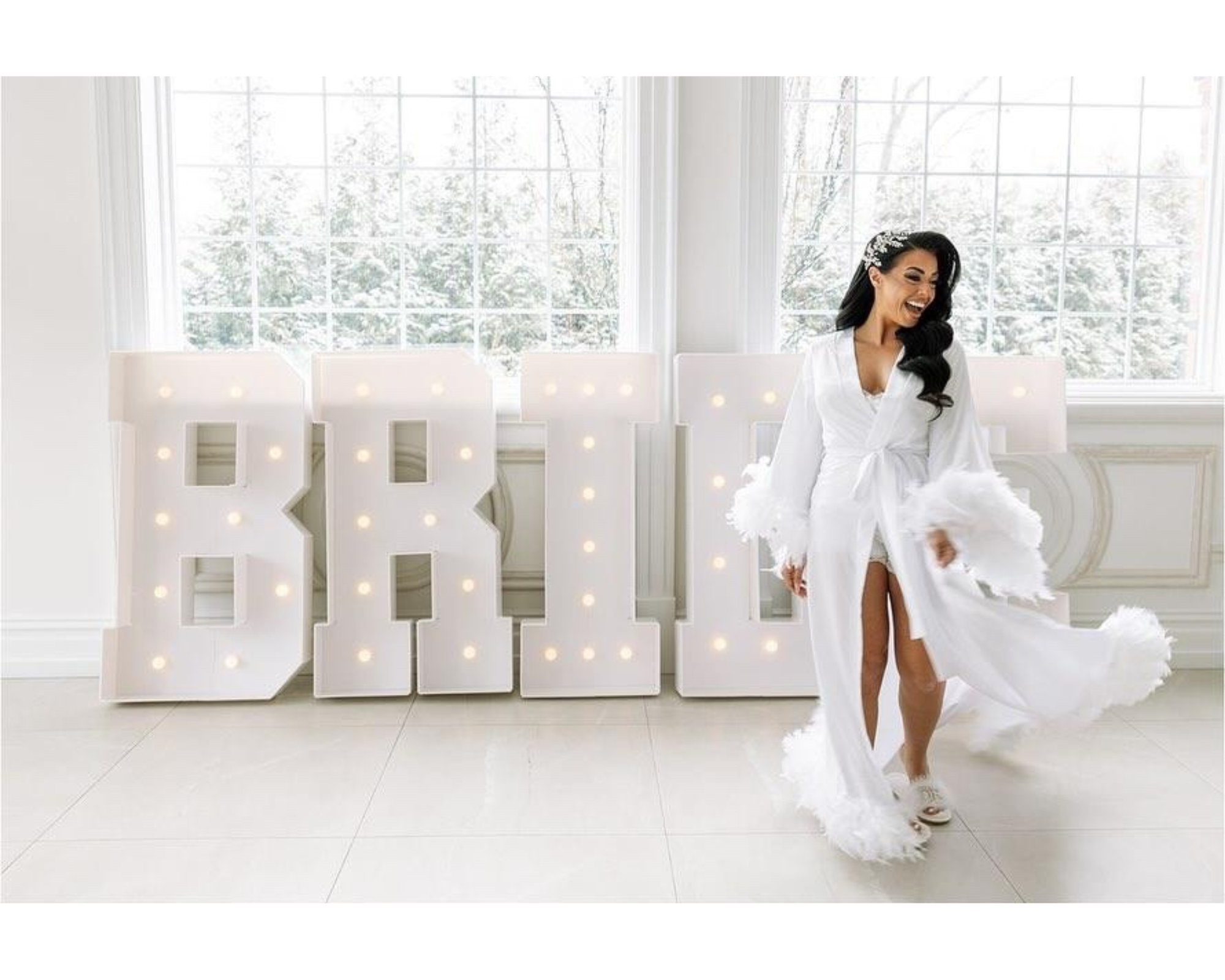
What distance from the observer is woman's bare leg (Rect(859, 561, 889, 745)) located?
2.63 metres

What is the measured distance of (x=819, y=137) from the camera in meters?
4.02

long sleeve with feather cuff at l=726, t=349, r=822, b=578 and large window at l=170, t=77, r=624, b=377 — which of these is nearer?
long sleeve with feather cuff at l=726, t=349, r=822, b=578

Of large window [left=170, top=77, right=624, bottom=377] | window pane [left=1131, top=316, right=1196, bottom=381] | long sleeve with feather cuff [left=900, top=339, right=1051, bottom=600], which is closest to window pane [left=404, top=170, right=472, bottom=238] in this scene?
large window [left=170, top=77, right=624, bottom=377]

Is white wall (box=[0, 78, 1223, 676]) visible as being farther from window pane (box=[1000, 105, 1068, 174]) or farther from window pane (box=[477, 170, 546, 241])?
window pane (box=[1000, 105, 1068, 174])

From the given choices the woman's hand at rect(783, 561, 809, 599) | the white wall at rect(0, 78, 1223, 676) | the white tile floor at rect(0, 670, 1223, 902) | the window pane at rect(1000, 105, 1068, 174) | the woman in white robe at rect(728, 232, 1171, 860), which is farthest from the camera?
the window pane at rect(1000, 105, 1068, 174)

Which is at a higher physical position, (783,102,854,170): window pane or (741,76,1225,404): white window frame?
(783,102,854,170): window pane

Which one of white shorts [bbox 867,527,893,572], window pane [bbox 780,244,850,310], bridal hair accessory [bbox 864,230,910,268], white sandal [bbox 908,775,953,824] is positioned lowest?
white sandal [bbox 908,775,953,824]

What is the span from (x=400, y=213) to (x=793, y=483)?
6.95ft

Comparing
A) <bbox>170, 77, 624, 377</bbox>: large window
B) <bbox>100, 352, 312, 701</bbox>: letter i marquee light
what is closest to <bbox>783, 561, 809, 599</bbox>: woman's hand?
<bbox>170, 77, 624, 377</bbox>: large window

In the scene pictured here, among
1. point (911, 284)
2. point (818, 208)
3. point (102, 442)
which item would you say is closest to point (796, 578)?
point (911, 284)

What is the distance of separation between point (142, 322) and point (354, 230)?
0.86 metres

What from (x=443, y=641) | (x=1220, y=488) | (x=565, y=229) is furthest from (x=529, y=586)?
(x=1220, y=488)

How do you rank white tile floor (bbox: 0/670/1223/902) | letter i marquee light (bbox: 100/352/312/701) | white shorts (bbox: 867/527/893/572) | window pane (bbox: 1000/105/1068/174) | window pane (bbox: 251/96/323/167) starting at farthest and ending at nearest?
Result: window pane (bbox: 1000/105/1068/174), window pane (bbox: 251/96/323/167), letter i marquee light (bbox: 100/352/312/701), white shorts (bbox: 867/527/893/572), white tile floor (bbox: 0/670/1223/902)

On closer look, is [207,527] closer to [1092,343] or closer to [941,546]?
[941,546]
